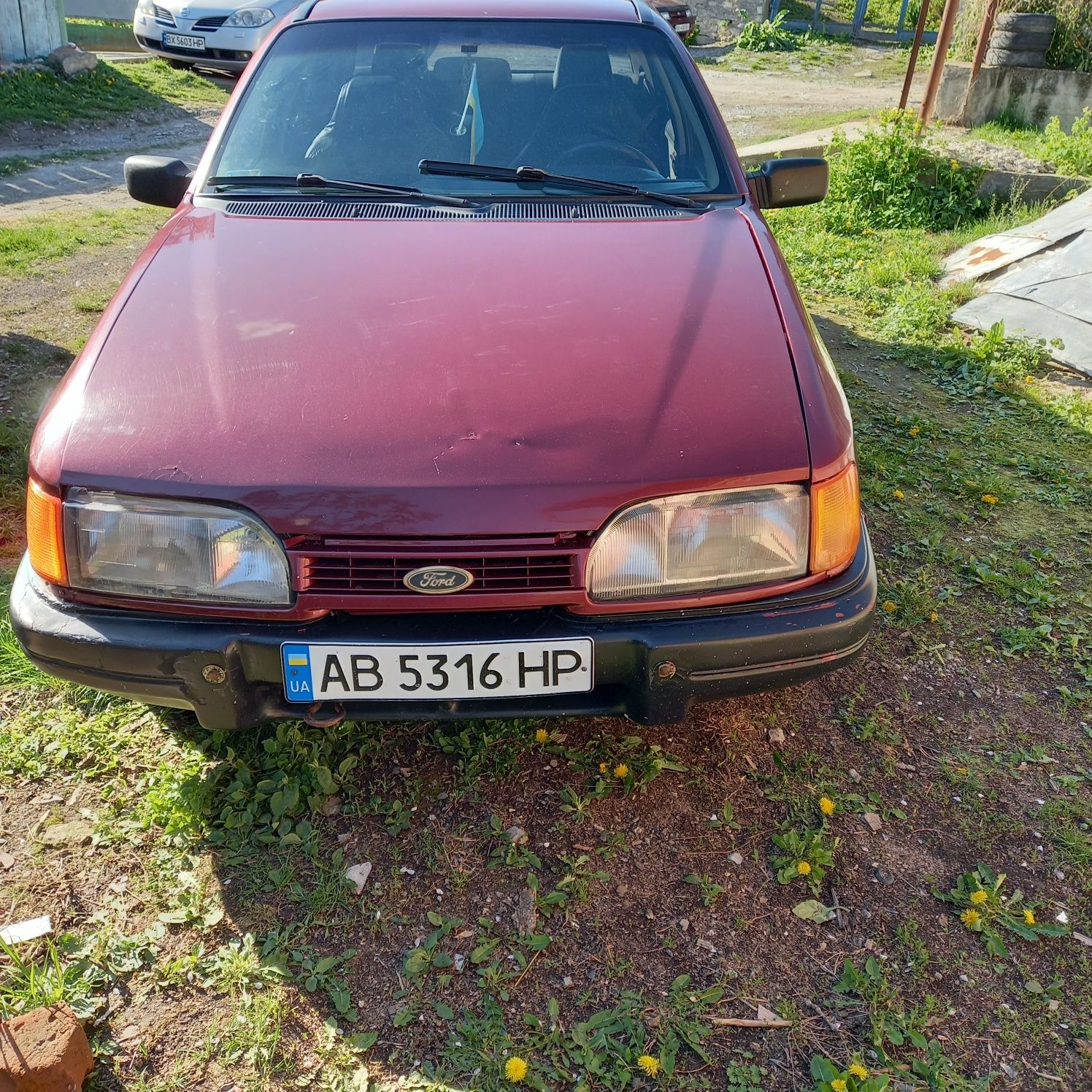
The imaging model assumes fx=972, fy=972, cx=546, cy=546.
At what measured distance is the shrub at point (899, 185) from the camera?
6.50m

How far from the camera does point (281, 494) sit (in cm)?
179

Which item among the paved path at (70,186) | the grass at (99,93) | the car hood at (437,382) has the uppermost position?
the car hood at (437,382)

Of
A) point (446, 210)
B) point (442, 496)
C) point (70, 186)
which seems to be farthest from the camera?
point (70, 186)

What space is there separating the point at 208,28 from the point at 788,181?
966cm

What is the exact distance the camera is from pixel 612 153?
9.51ft

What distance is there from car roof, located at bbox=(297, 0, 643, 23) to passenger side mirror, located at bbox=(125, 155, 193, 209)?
0.69 metres

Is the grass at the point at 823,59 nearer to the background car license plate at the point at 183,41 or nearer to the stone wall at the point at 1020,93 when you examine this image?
the stone wall at the point at 1020,93

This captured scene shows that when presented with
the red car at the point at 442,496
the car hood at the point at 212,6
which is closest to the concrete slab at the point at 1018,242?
the red car at the point at 442,496

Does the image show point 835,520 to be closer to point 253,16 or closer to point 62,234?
point 62,234

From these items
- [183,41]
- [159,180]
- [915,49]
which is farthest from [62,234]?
[915,49]

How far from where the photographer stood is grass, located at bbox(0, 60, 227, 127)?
9.62 metres

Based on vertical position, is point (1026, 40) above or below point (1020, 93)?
above

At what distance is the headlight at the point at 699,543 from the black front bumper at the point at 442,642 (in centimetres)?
7

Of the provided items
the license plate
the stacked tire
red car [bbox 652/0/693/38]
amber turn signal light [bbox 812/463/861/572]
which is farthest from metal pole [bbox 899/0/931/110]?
red car [bbox 652/0/693/38]
